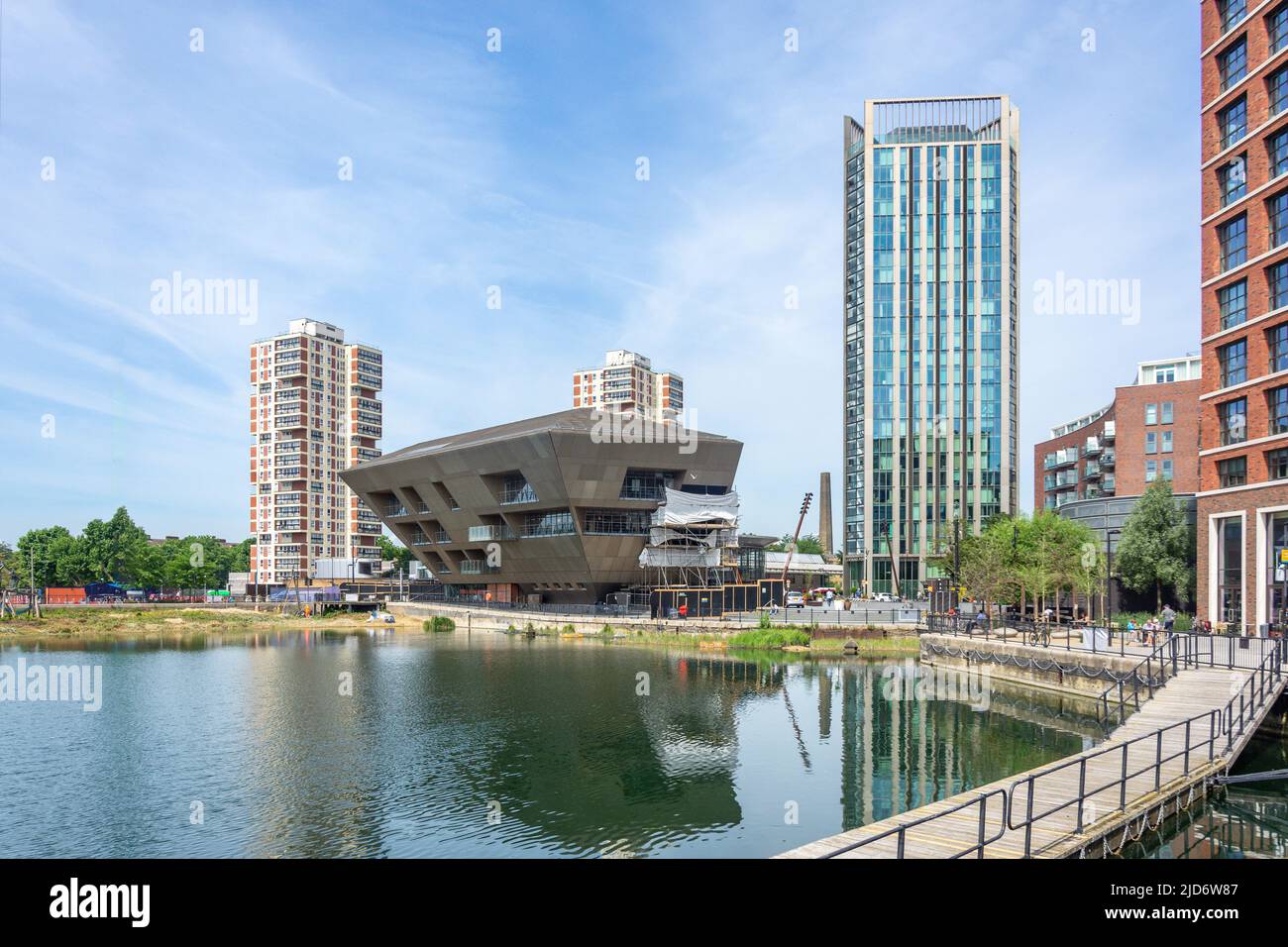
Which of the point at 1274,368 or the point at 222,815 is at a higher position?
the point at 1274,368

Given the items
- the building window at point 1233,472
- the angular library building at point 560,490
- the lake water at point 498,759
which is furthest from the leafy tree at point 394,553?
the building window at point 1233,472

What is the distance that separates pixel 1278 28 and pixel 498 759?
43124mm

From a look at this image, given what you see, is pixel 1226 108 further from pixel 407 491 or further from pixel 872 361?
pixel 407 491

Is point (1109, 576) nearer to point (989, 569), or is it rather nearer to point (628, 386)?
point (989, 569)

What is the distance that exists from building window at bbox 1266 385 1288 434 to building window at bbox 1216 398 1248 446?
4.40 feet

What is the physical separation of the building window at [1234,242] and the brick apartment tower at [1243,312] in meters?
0.05

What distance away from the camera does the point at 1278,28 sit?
39.7 metres

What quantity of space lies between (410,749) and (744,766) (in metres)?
10.2

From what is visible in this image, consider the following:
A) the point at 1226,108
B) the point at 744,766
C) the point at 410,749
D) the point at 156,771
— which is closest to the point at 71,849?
the point at 156,771

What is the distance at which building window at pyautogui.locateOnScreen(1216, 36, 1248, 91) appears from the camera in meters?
42.0

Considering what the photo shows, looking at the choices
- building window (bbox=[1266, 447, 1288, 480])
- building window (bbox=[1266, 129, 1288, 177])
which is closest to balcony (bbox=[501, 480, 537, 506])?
building window (bbox=[1266, 447, 1288, 480])

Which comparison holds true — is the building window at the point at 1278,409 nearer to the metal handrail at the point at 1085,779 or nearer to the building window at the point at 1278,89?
the building window at the point at 1278,89

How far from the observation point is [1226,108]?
43250mm
